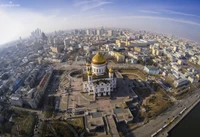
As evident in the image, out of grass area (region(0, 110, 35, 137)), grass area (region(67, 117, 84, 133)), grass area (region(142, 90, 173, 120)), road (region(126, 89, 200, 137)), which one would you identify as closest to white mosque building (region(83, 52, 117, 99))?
grass area (region(67, 117, 84, 133))

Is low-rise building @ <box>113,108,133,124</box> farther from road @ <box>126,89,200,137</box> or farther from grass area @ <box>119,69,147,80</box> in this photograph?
grass area @ <box>119,69,147,80</box>

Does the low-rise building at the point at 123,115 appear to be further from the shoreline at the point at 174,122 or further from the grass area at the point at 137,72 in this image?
the grass area at the point at 137,72

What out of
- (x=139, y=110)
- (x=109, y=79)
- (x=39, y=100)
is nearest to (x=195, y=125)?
(x=139, y=110)

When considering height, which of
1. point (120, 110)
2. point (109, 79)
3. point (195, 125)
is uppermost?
point (109, 79)

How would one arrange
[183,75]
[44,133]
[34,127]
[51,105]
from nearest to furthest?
1. [44,133]
2. [34,127]
3. [51,105]
4. [183,75]

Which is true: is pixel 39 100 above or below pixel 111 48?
below

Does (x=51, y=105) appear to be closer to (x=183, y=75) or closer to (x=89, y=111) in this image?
(x=89, y=111)
